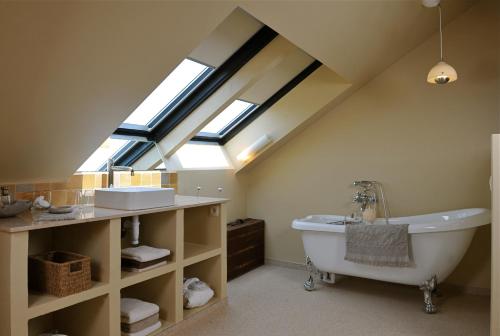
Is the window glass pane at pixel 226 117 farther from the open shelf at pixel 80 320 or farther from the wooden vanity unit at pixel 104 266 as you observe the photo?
the open shelf at pixel 80 320

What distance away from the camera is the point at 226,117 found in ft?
13.5

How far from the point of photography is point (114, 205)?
2412 millimetres

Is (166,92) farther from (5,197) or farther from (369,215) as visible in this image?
(369,215)

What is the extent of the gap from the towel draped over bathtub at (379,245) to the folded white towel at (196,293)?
1.20 metres

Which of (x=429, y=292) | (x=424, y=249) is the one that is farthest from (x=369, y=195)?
(x=429, y=292)

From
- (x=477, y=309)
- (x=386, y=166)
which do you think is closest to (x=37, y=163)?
(x=386, y=166)

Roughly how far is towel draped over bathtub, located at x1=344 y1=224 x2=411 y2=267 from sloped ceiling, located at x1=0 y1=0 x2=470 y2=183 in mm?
1463

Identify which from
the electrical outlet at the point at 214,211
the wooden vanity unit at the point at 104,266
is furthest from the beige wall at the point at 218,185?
the electrical outlet at the point at 214,211

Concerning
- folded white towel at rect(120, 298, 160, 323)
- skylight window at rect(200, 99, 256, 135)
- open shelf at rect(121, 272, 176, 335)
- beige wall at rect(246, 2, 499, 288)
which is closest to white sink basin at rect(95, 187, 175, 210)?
open shelf at rect(121, 272, 176, 335)

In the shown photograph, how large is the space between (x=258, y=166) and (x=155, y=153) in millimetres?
1418

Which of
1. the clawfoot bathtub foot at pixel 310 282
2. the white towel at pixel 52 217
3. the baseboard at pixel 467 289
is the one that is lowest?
the baseboard at pixel 467 289

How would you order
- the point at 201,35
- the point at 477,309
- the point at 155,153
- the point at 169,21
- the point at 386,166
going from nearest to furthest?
the point at 169,21 < the point at 201,35 < the point at 477,309 < the point at 155,153 < the point at 386,166

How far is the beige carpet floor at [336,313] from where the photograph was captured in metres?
2.63

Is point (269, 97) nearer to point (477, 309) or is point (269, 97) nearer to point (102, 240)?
point (102, 240)
